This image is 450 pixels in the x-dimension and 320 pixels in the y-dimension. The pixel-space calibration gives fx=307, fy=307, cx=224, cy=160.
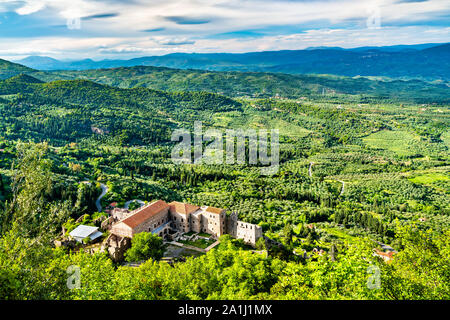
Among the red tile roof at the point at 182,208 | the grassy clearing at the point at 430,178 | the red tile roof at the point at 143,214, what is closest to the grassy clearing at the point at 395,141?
the grassy clearing at the point at 430,178

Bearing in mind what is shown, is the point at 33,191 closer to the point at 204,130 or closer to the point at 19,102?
the point at 204,130

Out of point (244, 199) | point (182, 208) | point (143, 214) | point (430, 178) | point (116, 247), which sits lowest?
point (430, 178)

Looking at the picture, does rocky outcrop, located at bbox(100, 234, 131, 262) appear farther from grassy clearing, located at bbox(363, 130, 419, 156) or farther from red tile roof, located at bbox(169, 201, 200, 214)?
grassy clearing, located at bbox(363, 130, 419, 156)

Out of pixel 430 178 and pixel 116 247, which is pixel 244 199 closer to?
pixel 116 247

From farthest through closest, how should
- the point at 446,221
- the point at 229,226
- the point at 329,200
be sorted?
the point at 329,200 < the point at 446,221 < the point at 229,226

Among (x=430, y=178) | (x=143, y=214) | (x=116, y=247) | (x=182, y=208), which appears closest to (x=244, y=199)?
(x=182, y=208)
